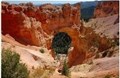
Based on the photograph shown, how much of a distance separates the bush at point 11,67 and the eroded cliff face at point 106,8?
45.6m

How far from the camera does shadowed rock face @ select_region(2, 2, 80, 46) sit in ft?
101

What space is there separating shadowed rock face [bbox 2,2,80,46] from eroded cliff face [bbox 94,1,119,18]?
1835 cm

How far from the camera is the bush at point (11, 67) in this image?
13.6 m

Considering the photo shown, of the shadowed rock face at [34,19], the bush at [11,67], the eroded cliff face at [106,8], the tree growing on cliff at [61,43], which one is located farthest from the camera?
the eroded cliff face at [106,8]

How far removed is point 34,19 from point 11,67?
20.7 metres

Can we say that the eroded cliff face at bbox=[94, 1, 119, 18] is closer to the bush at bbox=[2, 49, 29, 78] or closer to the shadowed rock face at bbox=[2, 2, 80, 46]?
the shadowed rock face at bbox=[2, 2, 80, 46]

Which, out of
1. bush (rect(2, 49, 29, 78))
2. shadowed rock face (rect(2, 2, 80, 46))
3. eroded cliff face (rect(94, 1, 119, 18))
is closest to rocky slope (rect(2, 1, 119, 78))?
shadowed rock face (rect(2, 2, 80, 46))

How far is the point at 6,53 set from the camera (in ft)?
47.7

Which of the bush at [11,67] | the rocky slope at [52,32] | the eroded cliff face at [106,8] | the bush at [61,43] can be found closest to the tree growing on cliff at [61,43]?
the bush at [61,43]

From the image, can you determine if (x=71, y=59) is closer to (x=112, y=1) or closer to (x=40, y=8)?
(x=40, y=8)

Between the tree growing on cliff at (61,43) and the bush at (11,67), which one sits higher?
the tree growing on cliff at (61,43)

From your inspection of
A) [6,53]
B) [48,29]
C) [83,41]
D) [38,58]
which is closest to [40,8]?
[48,29]

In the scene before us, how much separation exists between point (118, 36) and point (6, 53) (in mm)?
22187

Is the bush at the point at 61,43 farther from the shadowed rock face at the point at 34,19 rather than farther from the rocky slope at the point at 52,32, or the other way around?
the shadowed rock face at the point at 34,19
